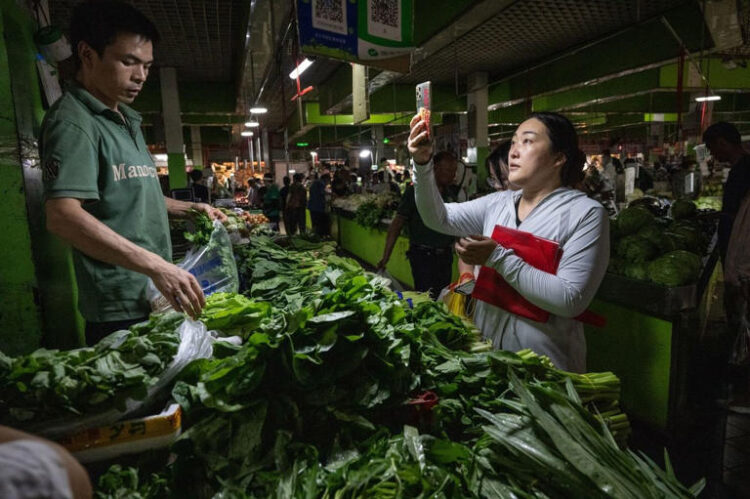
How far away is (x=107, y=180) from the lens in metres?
1.95

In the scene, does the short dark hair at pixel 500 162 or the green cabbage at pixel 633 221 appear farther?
the green cabbage at pixel 633 221

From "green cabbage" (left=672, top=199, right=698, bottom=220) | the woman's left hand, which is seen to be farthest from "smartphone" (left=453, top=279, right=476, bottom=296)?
"green cabbage" (left=672, top=199, right=698, bottom=220)

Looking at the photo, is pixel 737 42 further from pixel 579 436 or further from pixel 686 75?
pixel 579 436

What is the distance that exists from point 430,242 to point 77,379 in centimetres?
394

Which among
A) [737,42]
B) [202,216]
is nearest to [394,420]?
[202,216]

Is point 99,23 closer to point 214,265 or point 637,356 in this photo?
point 214,265

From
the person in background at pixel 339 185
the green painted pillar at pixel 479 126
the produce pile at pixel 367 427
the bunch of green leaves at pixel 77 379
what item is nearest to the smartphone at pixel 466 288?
the produce pile at pixel 367 427

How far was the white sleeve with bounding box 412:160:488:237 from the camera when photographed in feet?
8.19

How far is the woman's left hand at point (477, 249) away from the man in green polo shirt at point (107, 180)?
1.20m

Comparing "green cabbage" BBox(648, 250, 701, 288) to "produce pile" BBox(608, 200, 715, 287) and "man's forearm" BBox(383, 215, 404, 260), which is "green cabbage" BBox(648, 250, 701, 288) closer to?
"produce pile" BBox(608, 200, 715, 287)

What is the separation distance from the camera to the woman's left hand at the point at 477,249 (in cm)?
211

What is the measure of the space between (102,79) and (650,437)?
14.7ft

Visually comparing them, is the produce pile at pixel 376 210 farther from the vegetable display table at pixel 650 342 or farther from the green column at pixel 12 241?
the green column at pixel 12 241

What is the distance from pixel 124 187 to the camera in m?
2.01
